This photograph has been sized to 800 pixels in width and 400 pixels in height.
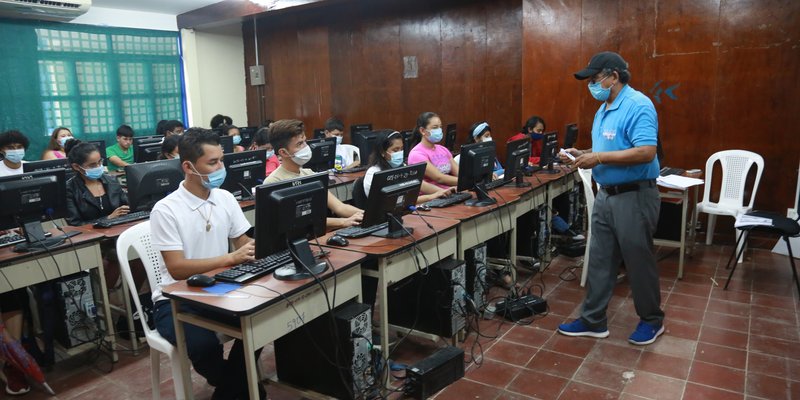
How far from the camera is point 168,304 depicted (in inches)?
95.5

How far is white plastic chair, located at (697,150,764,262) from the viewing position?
16.1ft

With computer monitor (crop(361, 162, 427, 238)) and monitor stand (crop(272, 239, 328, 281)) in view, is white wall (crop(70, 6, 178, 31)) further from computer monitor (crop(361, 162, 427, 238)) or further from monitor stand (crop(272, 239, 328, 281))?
monitor stand (crop(272, 239, 328, 281))

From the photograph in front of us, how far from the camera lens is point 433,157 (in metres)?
4.34

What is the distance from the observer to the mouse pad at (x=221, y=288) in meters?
2.09

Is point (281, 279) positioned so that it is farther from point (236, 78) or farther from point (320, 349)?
point (236, 78)

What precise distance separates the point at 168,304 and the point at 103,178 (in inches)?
73.2

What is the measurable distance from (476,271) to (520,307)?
0.43m

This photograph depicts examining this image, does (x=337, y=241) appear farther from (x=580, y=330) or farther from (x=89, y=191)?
(x=89, y=191)

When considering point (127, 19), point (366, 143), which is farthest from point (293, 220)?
point (127, 19)

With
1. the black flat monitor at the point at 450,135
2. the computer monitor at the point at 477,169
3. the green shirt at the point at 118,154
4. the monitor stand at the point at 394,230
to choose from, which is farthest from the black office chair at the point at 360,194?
the green shirt at the point at 118,154

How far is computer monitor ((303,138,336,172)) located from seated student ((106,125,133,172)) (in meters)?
2.71

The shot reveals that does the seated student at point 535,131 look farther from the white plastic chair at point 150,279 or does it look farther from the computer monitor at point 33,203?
the computer monitor at point 33,203

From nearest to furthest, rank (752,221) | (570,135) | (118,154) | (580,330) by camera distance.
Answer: (580,330) < (752,221) < (570,135) < (118,154)

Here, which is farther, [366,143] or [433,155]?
[366,143]
